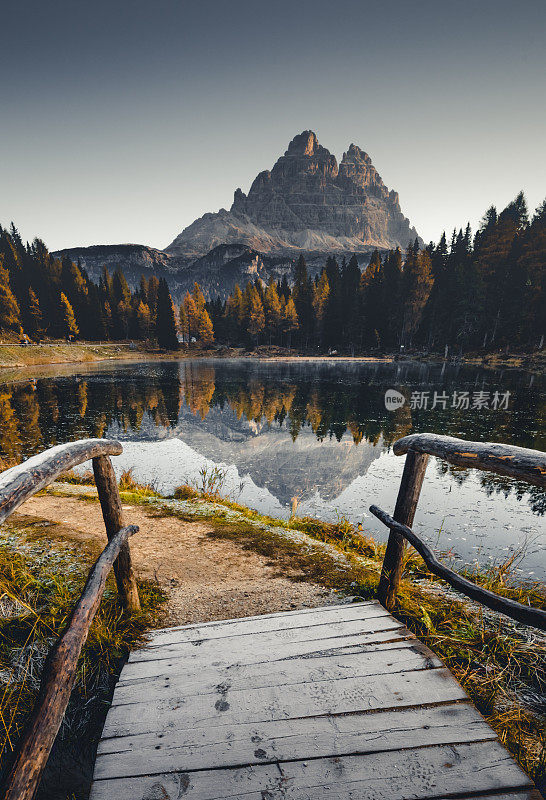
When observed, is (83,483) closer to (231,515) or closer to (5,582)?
(231,515)

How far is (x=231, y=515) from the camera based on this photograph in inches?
290

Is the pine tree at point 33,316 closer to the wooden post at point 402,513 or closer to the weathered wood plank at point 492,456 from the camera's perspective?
the wooden post at point 402,513

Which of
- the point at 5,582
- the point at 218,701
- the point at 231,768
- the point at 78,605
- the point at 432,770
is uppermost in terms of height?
the point at 78,605

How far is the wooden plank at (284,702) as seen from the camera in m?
A: 1.99

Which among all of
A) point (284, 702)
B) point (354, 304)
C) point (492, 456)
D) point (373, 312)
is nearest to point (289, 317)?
point (354, 304)

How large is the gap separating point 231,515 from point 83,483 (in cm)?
577

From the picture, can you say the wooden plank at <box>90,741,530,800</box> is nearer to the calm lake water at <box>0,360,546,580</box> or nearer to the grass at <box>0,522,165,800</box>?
the grass at <box>0,522,165,800</box>

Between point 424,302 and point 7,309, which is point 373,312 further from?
point 7,309

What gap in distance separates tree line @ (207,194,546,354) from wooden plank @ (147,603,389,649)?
55.7 m

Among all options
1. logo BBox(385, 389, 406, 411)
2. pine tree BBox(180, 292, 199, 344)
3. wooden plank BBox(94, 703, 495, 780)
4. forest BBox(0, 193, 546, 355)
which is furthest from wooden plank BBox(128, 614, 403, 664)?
pine tree BBox(180, 292, 199, 344)

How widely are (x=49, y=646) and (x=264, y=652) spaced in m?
1.88

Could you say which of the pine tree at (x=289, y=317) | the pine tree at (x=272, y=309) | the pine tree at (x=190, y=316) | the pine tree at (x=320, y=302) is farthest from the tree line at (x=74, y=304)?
the pine tree at (x=320, y=302)

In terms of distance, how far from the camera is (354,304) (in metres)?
66.9

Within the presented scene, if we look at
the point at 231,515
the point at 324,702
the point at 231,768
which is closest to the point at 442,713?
the point at 324,702
